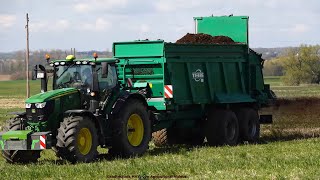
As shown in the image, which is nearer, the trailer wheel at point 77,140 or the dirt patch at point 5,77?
the trailer wheel at point 77,140

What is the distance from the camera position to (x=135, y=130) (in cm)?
1727

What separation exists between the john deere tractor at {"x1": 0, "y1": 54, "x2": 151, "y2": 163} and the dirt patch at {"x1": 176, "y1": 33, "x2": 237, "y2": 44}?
4.62 m

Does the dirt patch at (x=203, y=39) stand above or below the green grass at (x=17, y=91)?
above

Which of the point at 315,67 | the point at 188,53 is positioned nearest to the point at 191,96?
the point at 188,53

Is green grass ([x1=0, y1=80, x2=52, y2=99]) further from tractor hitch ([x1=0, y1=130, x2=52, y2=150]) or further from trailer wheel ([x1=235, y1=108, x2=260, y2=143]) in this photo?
tractor hitch ([x1=0, y1=130, x2=52, y2=150])

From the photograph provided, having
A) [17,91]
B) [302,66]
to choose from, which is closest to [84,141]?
[17,91]

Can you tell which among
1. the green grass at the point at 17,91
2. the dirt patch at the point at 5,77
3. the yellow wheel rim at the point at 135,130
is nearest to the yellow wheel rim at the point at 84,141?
the yellow wheel rim at the point at 135,130

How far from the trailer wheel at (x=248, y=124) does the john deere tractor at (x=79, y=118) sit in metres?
5.07

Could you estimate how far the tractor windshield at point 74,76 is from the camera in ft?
53.4

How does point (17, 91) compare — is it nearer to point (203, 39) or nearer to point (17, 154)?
point (203, 39)

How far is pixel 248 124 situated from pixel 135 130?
577 centimetres

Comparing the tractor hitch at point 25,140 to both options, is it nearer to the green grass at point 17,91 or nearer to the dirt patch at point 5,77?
the green grass at point 17,91

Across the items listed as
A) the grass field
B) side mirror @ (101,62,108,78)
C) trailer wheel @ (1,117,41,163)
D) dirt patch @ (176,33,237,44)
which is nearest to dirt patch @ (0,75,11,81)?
dirt patch @ (176,33,237,44)

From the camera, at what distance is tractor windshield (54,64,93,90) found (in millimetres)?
16281
